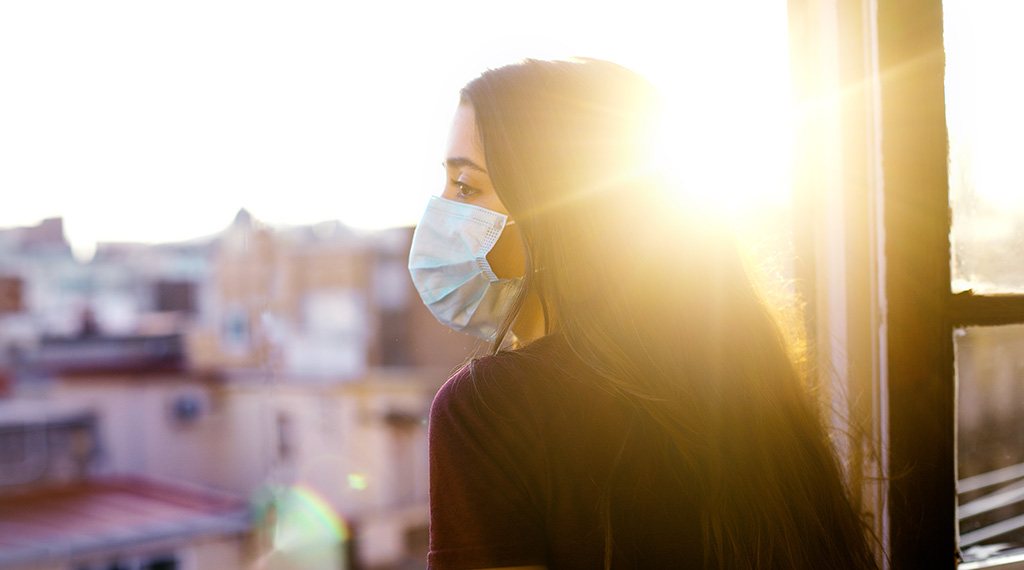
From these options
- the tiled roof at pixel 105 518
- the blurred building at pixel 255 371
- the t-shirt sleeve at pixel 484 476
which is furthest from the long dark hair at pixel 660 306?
the tiled roof at pixel 105 518

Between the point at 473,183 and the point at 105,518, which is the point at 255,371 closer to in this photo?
the point at 105,518

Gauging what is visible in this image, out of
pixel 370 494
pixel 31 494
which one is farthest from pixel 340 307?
pixel 31 494

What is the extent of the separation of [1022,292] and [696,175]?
663mm

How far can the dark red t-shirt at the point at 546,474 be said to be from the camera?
0.68 m

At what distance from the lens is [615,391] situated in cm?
73

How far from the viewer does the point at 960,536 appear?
41.9 inches

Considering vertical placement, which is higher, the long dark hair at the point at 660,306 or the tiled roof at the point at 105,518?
Result: the long dark hair at the point at 660,306

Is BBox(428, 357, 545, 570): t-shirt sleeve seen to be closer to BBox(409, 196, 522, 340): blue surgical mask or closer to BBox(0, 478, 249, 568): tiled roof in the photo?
BBox(409, 196, 522, 340): blue surgical mask

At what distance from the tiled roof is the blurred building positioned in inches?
25.6

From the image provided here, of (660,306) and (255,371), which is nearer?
(660,306)

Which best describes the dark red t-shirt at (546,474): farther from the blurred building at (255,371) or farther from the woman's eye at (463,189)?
the blurred building at (255,371)

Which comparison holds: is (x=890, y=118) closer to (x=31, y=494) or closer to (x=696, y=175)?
(x=696, y=175)

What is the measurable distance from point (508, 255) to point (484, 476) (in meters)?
0.40

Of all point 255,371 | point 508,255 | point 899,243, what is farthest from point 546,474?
point 255,371
